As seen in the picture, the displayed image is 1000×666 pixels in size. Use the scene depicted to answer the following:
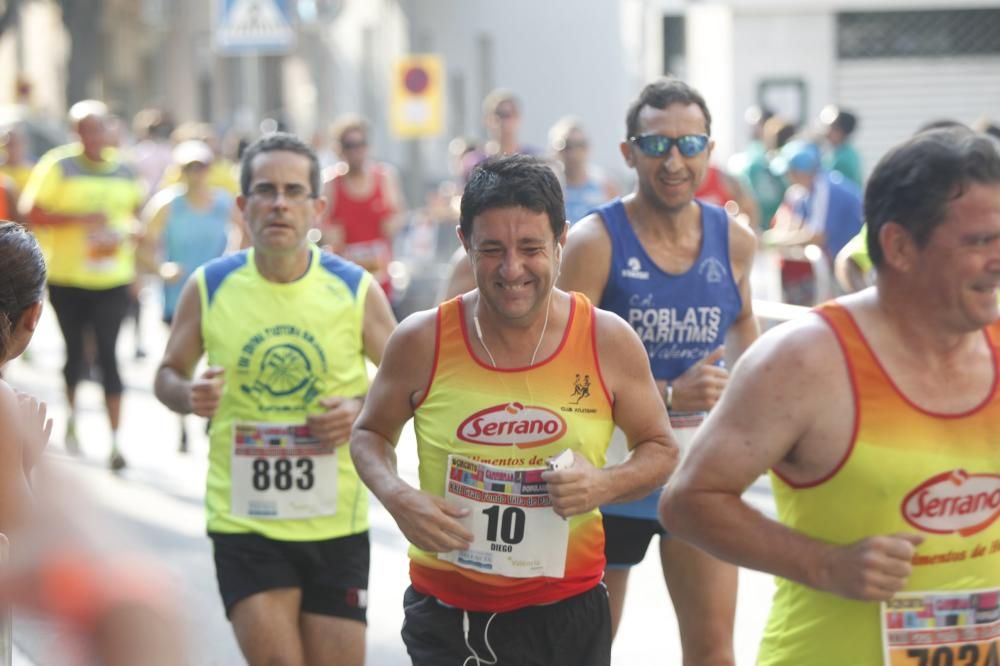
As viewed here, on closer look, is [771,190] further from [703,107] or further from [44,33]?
[44,33]

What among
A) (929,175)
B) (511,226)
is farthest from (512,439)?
(929,175)

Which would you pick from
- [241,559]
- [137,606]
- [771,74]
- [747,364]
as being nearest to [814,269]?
[241,559]

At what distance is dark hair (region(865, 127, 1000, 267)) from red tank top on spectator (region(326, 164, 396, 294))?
335 inches

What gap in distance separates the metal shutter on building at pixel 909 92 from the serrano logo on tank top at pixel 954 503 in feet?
78.3

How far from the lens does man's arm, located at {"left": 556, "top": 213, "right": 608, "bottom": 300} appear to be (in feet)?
17.5

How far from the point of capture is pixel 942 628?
10.6ft

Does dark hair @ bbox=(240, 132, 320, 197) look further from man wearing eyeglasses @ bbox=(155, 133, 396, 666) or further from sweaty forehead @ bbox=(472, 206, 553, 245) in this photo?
sweaty forehead @ bbox=(472, 206, 553, 245)

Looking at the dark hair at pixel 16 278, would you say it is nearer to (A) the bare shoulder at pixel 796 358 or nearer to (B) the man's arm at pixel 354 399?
(A) the bare shoulder at pixel 796 358

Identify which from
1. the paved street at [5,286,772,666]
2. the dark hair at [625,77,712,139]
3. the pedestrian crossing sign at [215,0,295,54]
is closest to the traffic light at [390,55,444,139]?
the pedestrian crossing sign at [215,0,295,54]

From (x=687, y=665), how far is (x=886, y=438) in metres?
2.35

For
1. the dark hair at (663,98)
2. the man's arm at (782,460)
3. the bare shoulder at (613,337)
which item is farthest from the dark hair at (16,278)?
the dark hair at (663,98)

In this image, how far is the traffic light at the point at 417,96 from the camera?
1792 centimetres

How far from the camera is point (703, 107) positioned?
5609mm

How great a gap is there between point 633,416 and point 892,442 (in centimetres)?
118
